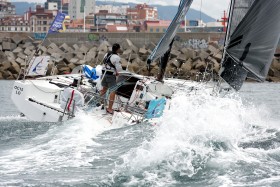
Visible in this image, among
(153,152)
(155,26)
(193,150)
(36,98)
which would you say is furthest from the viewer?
(155,26)

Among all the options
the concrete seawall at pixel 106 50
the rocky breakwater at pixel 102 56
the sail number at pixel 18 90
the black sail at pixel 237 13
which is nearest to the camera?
the black sail at pixel 237 13

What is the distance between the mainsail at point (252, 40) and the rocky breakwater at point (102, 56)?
14.7m

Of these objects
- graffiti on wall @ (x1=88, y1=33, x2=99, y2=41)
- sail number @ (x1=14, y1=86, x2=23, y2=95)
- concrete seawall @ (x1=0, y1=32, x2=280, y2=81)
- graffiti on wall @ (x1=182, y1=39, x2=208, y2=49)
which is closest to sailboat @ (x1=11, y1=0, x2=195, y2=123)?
sail number @ (x1=14, y1=86, x2=23, y2=95)

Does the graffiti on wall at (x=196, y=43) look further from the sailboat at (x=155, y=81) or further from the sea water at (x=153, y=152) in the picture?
the sea water at (x=153, y=152)

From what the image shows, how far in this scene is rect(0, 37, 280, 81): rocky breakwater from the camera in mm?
26359

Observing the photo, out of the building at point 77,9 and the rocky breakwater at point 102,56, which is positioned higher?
the rocky breakwater at point 102,56

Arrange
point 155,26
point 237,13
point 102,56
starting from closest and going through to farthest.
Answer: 1. point 237,13
2. point 102,56
3. point 155,26

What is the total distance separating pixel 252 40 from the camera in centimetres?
970

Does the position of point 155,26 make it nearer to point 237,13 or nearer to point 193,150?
point 237,13

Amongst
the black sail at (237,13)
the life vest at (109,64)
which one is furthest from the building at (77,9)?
the black sail at (237,13)

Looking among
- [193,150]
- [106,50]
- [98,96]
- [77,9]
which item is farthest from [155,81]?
[77,9]

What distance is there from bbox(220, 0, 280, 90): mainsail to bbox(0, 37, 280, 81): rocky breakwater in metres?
14.7

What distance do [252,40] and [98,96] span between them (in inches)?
128

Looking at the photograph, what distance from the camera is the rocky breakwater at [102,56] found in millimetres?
26359
